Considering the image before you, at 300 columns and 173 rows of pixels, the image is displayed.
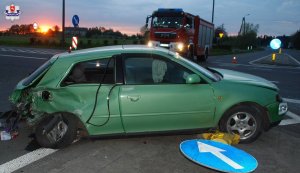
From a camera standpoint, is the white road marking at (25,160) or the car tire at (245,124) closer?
the white road marking at (25,160)

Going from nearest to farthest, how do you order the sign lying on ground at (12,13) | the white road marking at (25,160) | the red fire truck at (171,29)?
the white road marking at (25,160), the red fire truck at (171,29), the sign lying on ground at (12,13)

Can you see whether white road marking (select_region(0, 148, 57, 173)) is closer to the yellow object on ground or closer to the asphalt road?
the asphalt road

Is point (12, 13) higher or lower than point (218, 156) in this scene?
higher

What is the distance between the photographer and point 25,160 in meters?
4.52

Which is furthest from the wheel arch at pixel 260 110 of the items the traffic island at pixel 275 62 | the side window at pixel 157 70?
the traffic island at pixel 275 62

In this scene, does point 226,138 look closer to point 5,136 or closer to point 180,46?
point 5,136

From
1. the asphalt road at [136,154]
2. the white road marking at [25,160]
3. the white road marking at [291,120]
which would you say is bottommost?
the white road marking at [25,160]

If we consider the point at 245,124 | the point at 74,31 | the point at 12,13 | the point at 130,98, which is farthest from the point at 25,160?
the point at 12,13

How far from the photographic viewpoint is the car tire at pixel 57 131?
4891mm

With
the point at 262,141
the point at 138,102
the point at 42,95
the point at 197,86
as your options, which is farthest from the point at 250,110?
the point at 42,95

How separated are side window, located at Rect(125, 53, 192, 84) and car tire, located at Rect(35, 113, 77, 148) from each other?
1.12 m

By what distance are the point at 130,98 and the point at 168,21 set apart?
16.6 m

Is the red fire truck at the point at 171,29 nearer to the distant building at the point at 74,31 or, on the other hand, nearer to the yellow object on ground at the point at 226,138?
the distant building at the point at 74,31

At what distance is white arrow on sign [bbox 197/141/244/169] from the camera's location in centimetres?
439
